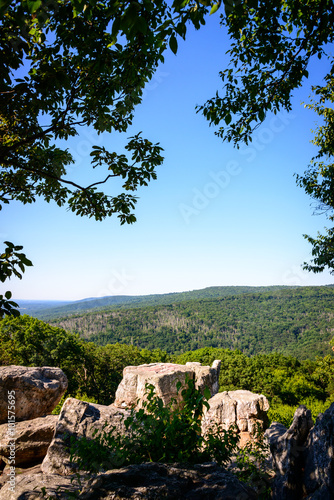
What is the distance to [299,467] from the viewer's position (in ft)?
20.3

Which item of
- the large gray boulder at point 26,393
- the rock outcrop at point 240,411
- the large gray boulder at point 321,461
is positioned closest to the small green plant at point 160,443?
the large gray boulder at point 321,461

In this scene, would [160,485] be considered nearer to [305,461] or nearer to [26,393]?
[305,461]

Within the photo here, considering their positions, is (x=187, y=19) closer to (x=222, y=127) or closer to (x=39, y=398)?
(x=222, y=127)

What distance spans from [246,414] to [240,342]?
190 m

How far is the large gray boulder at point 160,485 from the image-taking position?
3143 millimetres

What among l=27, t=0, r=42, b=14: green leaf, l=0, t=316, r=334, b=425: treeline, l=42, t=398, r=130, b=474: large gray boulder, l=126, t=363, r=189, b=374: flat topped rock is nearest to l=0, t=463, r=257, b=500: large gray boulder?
l=27, t=0, r=42, b=14: green leaf

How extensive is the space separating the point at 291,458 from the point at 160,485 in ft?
15.6

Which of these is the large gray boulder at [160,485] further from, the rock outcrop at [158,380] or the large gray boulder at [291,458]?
the rock outcrop at [158,380]

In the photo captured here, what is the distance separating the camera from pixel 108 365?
39.0 metres

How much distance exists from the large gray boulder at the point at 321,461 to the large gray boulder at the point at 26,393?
1140 centimetres

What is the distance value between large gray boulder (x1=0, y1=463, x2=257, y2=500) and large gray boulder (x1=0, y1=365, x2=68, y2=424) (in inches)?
419

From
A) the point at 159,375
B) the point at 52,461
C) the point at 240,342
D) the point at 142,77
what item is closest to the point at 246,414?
the point at 159,375

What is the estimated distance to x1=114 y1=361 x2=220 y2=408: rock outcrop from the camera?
14.5 meters

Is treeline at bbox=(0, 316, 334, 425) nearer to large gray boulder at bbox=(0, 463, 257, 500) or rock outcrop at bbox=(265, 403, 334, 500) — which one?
rock outcrop at bbox=(265, 403, 334, 500)
